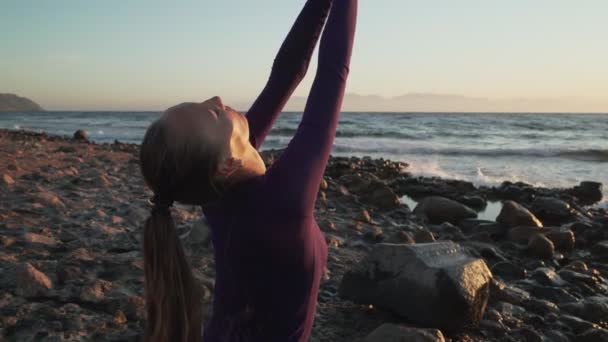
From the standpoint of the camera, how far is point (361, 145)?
23281mm

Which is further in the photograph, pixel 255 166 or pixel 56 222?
pixel 56 222

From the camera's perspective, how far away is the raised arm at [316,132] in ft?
4.51

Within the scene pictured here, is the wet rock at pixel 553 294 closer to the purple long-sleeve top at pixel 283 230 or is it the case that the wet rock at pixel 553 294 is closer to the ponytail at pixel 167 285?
the purple long-sleeve top at pixel 283 230

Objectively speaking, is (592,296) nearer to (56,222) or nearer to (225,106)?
(225,106)

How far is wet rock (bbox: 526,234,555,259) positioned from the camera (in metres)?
6.23

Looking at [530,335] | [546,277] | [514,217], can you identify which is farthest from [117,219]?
[514,217]

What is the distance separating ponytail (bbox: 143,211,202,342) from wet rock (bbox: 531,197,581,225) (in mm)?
8077

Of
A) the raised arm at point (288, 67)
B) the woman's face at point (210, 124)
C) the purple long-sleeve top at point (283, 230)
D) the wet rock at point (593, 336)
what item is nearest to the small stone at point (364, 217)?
the wet rock at point (593, 336)

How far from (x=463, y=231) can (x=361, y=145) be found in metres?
15.9

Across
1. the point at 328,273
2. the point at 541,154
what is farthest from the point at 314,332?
the point at 541,154

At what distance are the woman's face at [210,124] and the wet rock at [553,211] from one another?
8.13m

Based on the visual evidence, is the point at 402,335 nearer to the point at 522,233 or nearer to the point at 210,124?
the point at 210,124

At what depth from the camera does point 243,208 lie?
1474 millimetres

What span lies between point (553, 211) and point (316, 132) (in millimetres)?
8466
